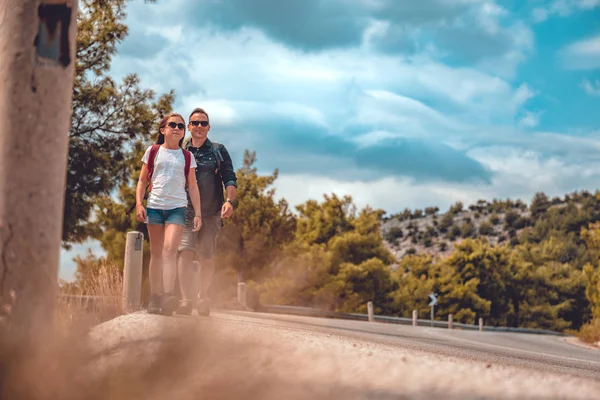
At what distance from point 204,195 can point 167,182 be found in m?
0.78

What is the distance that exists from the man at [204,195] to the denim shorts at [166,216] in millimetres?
496

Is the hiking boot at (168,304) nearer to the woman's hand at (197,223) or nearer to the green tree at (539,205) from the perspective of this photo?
the woman's hand at (197,223)

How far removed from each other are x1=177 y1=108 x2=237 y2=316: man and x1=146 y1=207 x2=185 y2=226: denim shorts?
50 cm

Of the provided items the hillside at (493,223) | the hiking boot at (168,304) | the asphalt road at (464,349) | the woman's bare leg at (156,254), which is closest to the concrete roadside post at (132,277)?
the asphalt road at (464,349)

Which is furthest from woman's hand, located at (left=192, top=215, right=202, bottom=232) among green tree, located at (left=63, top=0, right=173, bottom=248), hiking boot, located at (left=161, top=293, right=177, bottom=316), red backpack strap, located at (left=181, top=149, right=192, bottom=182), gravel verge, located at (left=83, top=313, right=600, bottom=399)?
green tree, located at (left=63, top=0, right=173, bottom=248)

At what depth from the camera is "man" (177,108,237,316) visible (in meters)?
7.70

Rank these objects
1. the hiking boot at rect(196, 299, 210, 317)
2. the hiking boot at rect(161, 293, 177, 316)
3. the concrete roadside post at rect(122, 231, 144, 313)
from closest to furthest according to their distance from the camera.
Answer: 1. the hiking boot at rect(161, 293, 177, 316)
2. the hiking boot at rect(196, 299, 210, 317)
3. the concrete roadside post at rect(122, 231, 144, 313)

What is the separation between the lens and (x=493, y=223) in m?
103

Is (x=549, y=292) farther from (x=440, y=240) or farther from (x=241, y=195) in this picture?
(x=440, y=240)

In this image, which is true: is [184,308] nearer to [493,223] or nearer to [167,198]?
[167,198]

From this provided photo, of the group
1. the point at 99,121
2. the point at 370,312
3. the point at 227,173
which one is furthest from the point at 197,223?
the point at 370,312

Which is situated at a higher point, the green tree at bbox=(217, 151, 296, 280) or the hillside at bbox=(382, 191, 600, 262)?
the hillside at bbox=(382, 191, 600, 262)

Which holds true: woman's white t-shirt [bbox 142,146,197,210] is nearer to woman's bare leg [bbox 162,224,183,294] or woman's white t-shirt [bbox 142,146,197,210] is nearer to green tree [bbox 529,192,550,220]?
woman's bare leg [bbox 162,224,183,294]

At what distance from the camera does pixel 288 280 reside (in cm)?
4222
